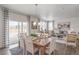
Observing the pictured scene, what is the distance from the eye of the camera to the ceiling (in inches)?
87.4

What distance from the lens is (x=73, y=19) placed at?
92.7 inches

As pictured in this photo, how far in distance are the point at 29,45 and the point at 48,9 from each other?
1.07 metres

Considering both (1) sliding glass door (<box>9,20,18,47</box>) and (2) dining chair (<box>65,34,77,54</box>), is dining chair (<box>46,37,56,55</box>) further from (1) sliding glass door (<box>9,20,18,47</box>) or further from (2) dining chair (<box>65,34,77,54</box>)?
(1) sliding glass door (<box>9,20,18,47</box>)

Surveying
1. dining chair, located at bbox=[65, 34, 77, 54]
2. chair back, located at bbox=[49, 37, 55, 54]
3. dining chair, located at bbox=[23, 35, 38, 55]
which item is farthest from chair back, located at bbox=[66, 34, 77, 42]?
dining chair, located at bbox=[23, 35, 38, 55]

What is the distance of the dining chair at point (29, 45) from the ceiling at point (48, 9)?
0.66 metres

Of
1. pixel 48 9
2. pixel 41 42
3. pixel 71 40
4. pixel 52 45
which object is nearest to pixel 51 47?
pixel 52 45

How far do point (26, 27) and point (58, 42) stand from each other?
0.91 m

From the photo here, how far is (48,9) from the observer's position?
2.34m

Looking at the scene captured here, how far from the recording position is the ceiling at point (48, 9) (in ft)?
7.29

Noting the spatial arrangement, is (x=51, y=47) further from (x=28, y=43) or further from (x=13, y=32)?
(x=13, y=32)

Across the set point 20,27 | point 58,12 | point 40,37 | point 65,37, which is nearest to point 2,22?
point 20,27

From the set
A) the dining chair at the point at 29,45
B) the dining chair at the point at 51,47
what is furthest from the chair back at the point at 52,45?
the dining chair at the point at 29,45

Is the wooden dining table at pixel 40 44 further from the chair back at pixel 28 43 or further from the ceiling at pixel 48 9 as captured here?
the ceiling at pixel 48 9

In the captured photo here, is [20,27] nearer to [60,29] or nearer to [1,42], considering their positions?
[1,42]
